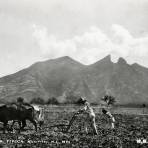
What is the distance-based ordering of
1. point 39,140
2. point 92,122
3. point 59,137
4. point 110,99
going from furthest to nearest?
point 110,99 < point 92,122 < point 59,137 < point 39,140

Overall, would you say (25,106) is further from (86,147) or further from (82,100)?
(86,147)

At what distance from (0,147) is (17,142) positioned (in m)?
1.64

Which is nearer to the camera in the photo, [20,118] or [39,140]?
[39,140]

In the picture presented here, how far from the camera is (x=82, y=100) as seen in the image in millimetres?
19156

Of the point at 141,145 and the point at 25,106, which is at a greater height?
the point at 25,106

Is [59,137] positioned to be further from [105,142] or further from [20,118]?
[20,118]

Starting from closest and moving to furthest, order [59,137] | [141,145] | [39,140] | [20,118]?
[141,145]
[39,140]
[59,137]
[20,118]

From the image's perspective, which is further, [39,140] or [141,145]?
[39,140]

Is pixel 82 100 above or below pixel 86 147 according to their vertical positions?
above

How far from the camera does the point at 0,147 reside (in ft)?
43.8

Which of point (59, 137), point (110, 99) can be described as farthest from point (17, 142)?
point (110, 99)

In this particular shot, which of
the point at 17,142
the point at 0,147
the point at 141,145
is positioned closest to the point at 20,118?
the point at 17,142

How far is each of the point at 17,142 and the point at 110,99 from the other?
137m

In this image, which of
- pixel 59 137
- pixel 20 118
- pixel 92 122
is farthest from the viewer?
pixel 20 118
